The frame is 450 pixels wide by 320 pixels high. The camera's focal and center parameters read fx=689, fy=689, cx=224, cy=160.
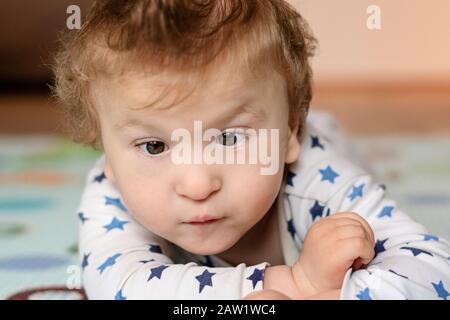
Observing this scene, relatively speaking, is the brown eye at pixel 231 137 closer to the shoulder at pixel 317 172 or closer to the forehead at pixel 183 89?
the forehead at pixel 183 89

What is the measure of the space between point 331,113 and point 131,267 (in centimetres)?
152

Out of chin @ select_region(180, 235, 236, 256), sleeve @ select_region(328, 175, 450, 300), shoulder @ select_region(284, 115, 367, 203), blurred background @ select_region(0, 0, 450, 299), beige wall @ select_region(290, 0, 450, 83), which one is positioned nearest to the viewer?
sleeve @ select_region(328, 175, 450, 300)

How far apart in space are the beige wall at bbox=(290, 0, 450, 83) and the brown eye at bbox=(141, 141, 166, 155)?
1599 millimetres

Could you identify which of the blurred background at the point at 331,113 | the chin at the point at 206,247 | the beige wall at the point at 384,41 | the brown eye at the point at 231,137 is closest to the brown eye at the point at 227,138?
the brown eye at the point at 231,137

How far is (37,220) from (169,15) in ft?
1.92

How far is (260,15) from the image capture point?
2.34 ft

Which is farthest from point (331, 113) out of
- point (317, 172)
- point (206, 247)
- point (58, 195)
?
point (206, 247)

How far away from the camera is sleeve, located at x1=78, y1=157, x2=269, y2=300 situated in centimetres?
64

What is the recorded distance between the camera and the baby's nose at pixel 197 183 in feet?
2.10

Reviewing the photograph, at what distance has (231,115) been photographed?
666 mm

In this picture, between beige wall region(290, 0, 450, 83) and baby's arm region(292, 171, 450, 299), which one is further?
beige wall region(290, 0, 450, 83)

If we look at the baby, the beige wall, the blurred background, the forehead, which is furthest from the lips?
the beige wall

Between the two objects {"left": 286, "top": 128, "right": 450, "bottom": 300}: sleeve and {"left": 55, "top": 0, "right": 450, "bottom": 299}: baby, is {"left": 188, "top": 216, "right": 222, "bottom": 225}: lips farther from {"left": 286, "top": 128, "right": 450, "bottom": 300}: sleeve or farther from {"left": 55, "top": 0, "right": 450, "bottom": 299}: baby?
{"left": 286, "top": 128, "right": 450, "bottom": 300}: sleeve

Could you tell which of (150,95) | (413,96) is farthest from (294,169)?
(413,96)
